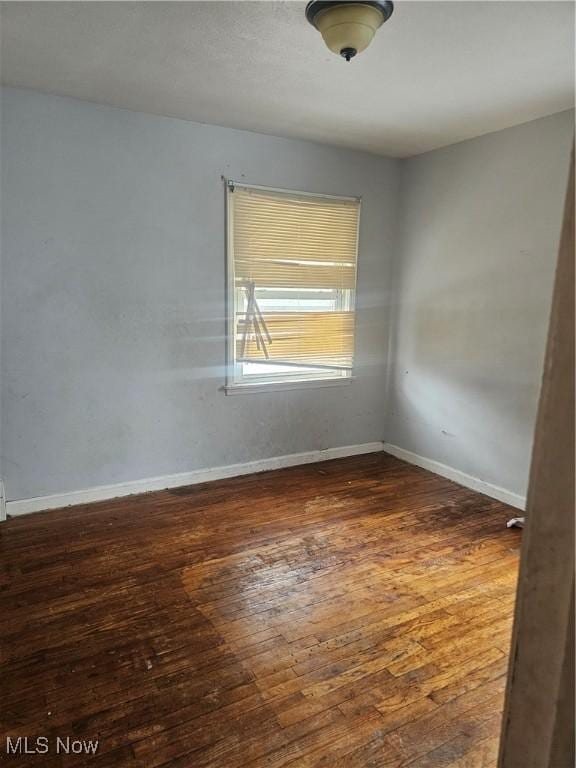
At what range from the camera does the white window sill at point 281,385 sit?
145 inches

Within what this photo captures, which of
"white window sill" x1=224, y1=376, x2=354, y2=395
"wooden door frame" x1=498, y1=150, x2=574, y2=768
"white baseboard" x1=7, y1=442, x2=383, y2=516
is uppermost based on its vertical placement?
"wooden door frame" x1=498, y1=150, x2=574, y2=768

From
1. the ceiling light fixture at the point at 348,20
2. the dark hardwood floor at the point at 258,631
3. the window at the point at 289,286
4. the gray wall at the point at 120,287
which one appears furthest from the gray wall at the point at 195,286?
the ceiling light fixture at the point at 348,20

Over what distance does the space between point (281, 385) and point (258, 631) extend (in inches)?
82.0

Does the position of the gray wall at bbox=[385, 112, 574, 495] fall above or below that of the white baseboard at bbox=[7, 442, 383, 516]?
above

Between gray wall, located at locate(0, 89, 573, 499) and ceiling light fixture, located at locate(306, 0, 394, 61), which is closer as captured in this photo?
ceiling light fixture, located at locate(306, 0, 394, 61)

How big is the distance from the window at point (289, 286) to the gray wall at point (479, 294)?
0.55 meters

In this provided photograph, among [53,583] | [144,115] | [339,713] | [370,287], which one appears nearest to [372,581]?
[339,713]

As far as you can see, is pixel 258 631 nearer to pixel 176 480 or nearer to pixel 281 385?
pixel 176 480

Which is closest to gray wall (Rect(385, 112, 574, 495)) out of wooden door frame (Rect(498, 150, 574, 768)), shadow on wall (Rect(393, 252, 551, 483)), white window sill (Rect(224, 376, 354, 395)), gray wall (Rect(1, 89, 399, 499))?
shadow on wall (Rect(393, 252, 551, 483))

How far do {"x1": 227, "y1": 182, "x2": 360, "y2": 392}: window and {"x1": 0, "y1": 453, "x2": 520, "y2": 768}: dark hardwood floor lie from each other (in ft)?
3.67

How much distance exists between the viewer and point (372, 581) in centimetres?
244

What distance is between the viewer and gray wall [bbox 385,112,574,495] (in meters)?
3.04

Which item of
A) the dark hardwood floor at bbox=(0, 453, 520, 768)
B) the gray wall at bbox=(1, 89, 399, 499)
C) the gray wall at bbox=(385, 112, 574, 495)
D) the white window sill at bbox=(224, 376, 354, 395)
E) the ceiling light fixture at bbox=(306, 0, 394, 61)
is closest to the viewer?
the dark hardwood floor at bbox=(0, 453, 520, 768)

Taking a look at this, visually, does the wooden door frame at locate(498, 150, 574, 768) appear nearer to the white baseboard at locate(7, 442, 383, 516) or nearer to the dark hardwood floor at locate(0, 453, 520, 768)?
the dark hardwood floor at locate(0, 453, 520, 768)
